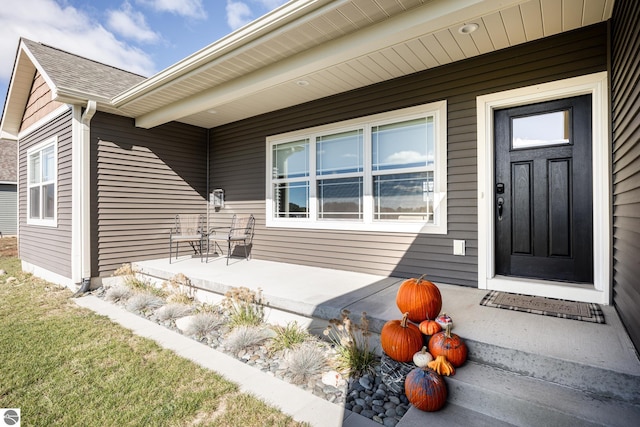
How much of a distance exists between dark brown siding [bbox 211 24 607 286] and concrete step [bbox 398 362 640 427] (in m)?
1.56

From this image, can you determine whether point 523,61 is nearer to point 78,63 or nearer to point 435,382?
point 435,382

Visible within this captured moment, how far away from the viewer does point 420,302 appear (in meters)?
2.33

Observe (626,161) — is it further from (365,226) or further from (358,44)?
(365,226)

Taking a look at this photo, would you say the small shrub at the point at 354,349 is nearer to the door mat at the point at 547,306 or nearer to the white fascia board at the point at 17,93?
the door mat at the point at 547,306

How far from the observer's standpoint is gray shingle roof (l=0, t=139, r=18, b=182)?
13547mm

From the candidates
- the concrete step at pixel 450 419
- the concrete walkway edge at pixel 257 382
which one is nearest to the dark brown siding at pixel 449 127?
the concrete step at pixel 450 419

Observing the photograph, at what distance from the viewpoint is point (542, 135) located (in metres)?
3.04

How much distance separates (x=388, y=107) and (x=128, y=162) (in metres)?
4.03

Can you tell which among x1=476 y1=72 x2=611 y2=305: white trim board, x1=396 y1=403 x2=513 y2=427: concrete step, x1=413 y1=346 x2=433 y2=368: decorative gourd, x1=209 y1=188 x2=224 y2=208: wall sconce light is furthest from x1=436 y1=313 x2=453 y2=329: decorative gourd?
x1=209 y1=188 x2=224 y2=208: wall sconce light

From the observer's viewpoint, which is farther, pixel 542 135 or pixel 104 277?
pixel 104 277

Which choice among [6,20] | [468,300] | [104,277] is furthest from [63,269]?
[6,20]

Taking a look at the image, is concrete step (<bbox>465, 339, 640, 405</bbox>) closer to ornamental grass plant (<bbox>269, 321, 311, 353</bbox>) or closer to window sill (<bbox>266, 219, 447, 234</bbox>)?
ornamental grass plant (<bbox>269, 321, 311, 353</bbox>)

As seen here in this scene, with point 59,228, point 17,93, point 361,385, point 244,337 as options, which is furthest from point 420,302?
point 17,93

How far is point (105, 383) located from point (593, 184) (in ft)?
13.5
